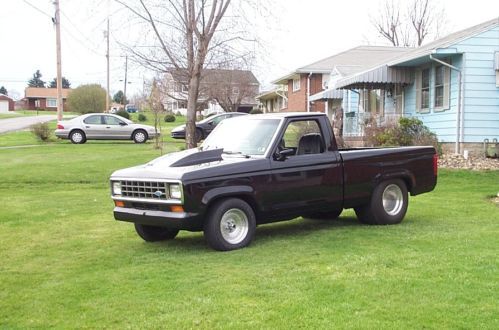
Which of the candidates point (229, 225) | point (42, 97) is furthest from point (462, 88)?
point (42, 97)

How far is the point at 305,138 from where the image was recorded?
8.34m

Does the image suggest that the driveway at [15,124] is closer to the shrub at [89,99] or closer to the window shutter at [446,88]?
the shrub at [89,99]

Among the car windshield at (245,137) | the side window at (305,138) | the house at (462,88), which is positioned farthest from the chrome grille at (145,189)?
the house at (462,88)

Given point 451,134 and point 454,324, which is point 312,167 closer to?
point 454,324

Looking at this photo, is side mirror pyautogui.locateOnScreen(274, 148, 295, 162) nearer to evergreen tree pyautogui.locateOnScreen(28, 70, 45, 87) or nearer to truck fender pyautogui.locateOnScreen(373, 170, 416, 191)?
truck fender pyautogui.locateOnScreen(373, 170, 416, 191)

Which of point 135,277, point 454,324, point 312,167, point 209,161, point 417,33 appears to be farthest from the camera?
point 417,33

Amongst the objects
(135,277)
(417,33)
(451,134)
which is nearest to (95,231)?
(135,277)

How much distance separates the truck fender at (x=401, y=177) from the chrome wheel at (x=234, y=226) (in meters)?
2.37

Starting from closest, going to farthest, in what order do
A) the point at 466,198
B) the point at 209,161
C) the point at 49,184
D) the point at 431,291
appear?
the point at 431,291, the point at 209,161, the point at 466,198, the point at 49,184

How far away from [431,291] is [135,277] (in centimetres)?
289

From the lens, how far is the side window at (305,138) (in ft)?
27.2

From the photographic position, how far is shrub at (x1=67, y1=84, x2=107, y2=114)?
2623 inches

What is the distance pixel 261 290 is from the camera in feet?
17.9

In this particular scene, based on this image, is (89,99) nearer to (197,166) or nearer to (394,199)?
(394,199)
